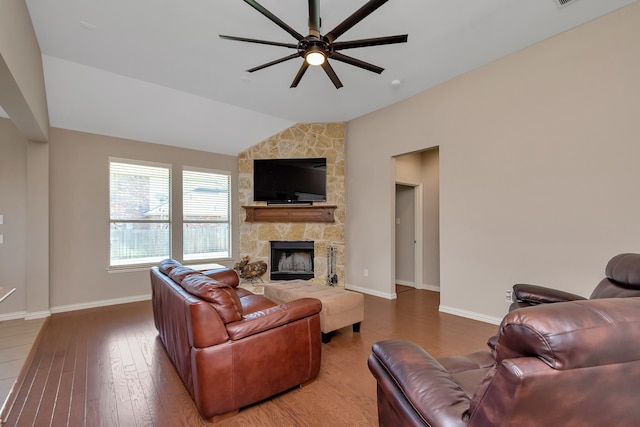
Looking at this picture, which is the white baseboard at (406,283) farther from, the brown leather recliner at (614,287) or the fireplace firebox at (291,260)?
the brown leather recliner at (614,287)

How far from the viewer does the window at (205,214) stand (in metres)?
5.42

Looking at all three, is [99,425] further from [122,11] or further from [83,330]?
[122,11]

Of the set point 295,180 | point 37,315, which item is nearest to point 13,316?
point 37,315

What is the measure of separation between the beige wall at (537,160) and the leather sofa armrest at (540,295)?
91 cm

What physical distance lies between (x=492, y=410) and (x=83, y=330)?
14.0ft

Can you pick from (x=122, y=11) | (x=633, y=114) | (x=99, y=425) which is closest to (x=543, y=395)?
(x=99, y=425)

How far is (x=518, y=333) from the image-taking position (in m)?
0.81

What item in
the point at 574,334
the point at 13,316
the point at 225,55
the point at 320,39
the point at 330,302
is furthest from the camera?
the point at 13,316

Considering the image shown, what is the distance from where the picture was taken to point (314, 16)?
2195 millimetres

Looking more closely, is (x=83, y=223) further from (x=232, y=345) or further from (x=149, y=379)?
(x=232, y=345)

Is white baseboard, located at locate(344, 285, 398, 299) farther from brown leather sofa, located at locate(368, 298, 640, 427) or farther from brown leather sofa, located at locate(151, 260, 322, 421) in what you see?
brown leather sofa, located at locate(368, 298, 640, 427)

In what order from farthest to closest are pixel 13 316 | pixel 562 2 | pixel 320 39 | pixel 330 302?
pixel 13 316
pixel 330 302
pixel 562 2
pixel 320 39

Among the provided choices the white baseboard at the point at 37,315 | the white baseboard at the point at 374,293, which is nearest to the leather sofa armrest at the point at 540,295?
the white baseboard at the point at 374,293

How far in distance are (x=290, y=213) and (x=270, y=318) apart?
3808 mm
